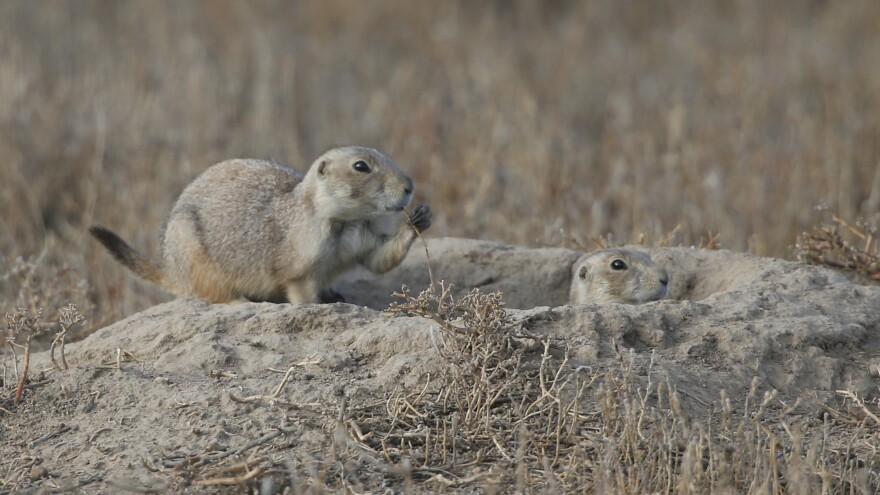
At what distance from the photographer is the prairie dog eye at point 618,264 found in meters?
6.44

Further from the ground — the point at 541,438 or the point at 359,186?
the point at 359,186

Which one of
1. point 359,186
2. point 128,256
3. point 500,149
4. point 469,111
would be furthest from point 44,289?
point 469,111

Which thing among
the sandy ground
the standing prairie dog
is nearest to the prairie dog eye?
the sandy ground

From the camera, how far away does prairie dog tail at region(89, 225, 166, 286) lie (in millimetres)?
6828

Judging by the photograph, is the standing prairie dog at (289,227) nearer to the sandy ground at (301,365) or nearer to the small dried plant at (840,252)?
the sandy ground at (301,365)

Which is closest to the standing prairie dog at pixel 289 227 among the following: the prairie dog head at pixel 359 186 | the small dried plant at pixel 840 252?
the prairie dog head at pixel 359 186

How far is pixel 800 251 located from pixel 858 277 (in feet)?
1.18

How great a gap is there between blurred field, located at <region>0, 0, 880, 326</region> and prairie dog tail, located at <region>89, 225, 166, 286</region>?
1.71 feet

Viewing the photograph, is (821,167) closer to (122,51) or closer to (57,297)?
(57,297)

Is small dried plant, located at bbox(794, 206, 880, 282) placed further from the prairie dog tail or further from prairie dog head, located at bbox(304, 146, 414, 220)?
the prairie dog tail

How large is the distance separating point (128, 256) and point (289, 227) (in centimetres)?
118

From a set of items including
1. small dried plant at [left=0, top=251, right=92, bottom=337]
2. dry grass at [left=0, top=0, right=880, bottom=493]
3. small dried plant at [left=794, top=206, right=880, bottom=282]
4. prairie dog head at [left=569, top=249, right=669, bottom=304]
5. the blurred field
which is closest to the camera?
dry grass at [left=0, top=0, right=880, bottom=493]

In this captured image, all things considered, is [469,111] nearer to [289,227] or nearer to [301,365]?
[289,227]

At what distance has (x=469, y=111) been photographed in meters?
12.6
